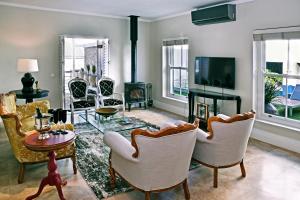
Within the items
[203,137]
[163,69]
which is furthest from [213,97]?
[163,69]

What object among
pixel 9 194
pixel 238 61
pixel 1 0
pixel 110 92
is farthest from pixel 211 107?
pixel 1 0

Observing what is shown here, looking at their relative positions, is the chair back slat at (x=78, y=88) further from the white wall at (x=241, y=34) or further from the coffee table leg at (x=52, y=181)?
the coffee table leg at (x=52, y=181)

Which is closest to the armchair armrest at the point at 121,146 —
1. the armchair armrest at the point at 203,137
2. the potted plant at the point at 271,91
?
the armchair armrest at the point at 203,137

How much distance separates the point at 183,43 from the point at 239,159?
12.7 feet

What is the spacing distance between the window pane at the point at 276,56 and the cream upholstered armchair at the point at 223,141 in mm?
1949

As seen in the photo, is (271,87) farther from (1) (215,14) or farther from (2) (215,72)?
(1) (215,14)

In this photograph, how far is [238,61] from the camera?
16.6 feet

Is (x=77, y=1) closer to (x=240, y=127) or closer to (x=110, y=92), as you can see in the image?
(x=110, y=92)

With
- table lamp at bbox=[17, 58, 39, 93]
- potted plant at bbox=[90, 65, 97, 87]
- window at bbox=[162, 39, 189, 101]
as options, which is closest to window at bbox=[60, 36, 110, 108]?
potted plant at bbox=[90, 65, 97, 87]

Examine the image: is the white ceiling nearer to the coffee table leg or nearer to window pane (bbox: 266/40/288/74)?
window pane (bbox: 266/40/288/74)

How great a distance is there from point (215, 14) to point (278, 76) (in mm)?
1681

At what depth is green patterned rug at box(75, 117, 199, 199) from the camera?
9.50ft

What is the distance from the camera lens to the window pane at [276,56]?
4.37 meters

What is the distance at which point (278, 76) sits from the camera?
14.8 ft
